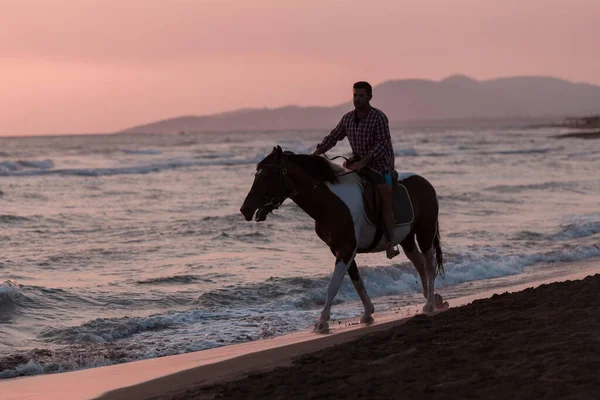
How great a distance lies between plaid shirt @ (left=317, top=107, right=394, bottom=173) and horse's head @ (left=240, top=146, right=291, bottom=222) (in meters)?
0.60

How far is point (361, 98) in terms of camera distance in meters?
9.72

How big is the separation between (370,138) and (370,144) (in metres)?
0.07

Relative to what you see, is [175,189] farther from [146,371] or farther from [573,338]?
[573,338]

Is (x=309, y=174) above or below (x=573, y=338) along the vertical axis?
above

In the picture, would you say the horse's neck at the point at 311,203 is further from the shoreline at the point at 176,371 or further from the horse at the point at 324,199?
the shoreline at the point at 176,371

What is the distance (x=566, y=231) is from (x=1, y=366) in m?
13.4

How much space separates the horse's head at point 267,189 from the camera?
30.5 ft

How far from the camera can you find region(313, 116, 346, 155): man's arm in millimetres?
9883

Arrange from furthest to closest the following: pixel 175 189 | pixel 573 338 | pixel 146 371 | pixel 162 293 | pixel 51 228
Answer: pixel 175 189
pixel 51 228
pixel 162 293
pixel 146 371
pixel 573 338

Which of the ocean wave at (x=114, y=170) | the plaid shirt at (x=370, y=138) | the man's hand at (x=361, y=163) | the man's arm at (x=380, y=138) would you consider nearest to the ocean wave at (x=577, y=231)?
the plaid shirt at (x=370, y=138)

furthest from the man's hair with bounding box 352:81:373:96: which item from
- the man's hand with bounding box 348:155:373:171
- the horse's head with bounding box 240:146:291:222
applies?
the horse's head with bounding box 240:146:291:222

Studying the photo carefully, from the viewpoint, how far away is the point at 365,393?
5887 mm

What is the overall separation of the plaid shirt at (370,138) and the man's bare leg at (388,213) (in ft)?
0.66

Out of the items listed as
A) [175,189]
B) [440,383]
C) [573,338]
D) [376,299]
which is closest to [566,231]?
[376,299]
